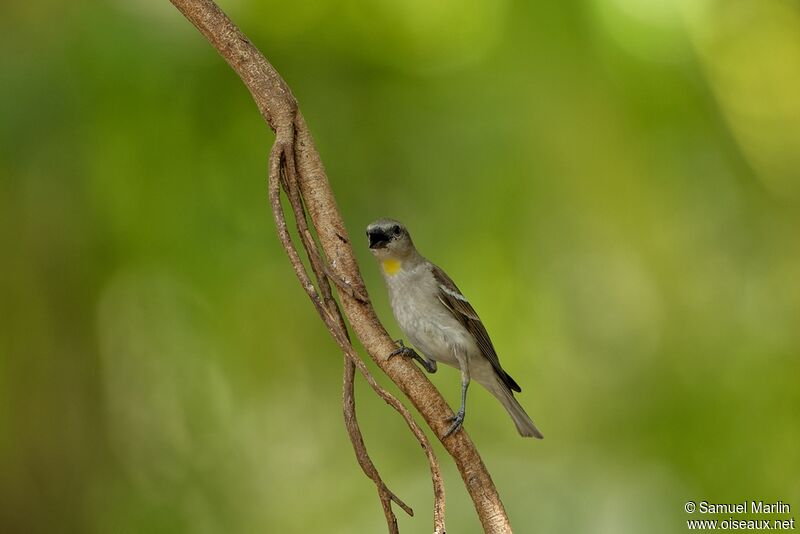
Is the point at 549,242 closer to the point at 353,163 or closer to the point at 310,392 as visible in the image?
the point at 353,163

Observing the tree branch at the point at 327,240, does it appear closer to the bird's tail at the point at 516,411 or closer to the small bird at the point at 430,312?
the small bird at the point at 430,312

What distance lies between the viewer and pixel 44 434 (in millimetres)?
2500

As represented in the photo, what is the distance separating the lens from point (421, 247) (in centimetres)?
270

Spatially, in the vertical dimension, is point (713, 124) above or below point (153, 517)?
above

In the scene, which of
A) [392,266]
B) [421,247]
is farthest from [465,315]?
[421,247]

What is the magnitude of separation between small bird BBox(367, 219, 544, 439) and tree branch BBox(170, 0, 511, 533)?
62 centimetres

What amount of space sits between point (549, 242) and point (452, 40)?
2.33 feet

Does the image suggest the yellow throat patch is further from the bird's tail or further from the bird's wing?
the bird's tail

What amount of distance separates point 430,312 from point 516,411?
34 cm

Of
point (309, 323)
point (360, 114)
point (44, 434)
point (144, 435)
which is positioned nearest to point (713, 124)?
point (360, 114)

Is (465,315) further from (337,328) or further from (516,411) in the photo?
(337,328)

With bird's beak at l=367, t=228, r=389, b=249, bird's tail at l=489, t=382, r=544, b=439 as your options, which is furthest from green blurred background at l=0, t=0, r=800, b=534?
bird's beak at l=367, t=228, r=389, b=249

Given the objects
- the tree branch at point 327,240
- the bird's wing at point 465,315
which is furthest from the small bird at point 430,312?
the tree branch at point 327,240

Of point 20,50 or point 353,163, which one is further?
point 353,163
